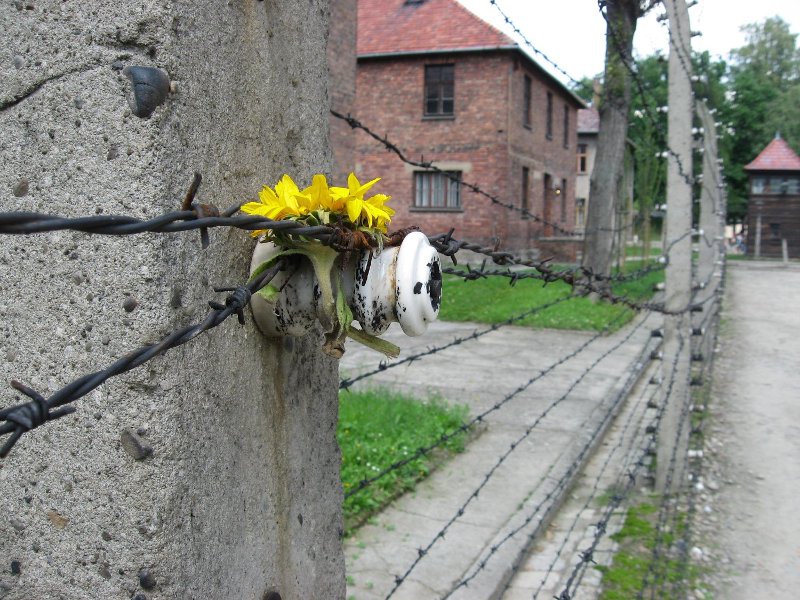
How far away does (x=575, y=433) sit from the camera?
6.93m

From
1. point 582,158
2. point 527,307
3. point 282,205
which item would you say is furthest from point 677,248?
point 582,158

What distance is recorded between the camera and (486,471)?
5809mm

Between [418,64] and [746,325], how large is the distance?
13.2 metres

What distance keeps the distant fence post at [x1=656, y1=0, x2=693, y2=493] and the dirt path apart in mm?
447

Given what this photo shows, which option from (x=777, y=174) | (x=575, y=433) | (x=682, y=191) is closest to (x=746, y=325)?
(x=575, y=433)

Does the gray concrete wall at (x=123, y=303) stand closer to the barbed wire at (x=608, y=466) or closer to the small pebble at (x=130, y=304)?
the small pebble at (x=130, y=304)

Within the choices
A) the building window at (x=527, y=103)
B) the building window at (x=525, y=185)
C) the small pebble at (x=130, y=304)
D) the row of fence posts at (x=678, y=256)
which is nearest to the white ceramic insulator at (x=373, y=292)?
the small pebble at (x=130, y=304)

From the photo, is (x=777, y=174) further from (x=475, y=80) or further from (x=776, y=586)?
(x=776, y=586)

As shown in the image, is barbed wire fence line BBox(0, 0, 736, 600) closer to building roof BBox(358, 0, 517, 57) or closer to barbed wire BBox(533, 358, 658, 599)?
barbed wire BBox(533, 358, 658, 599)

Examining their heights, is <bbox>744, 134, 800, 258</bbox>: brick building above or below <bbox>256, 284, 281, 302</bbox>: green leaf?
above

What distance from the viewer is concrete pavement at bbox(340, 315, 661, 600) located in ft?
13.6

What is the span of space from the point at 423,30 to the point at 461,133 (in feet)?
10.7

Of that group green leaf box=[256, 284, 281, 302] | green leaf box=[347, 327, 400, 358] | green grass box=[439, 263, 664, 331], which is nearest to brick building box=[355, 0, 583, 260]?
green grass box=[439, 263, 664, 331]

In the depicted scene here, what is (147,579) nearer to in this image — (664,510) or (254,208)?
(254,208)
